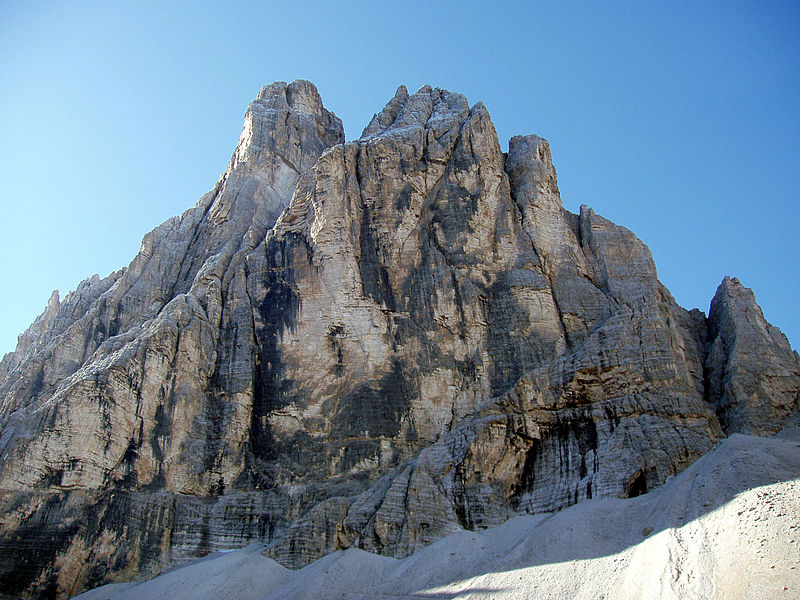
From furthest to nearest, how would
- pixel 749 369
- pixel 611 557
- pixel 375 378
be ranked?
pixel 375 378, pixel 749 369, pixel 611 557

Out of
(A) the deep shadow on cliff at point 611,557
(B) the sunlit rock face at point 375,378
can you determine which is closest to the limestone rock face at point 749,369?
(B) the sunlit rock face at point 375,378

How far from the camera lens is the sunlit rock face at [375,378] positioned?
26.6 m

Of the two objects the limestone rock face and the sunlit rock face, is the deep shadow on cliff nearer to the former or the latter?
the sunlit rock face

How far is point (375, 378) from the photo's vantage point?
31766 millimetres

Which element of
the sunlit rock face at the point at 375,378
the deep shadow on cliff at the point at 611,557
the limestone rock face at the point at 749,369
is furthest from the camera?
the limestone rock face at the point at 749,369

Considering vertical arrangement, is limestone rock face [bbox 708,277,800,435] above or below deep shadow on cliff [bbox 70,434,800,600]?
above

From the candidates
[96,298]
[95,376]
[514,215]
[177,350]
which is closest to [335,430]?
[177,350]

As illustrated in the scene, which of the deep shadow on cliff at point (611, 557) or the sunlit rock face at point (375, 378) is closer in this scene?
the deep shadow on cliff at point (611, 557)

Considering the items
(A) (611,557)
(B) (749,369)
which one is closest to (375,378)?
(A) (611,557)

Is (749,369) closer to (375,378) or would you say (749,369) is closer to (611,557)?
(611,557)

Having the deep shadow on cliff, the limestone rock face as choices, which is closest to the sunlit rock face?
the limestone rock face

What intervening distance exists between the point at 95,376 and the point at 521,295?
750 inches

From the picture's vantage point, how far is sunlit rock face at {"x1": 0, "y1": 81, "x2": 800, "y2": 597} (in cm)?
2656

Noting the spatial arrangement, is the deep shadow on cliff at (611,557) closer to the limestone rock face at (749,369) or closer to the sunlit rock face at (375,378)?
the sunlit rock face at (375,378)
